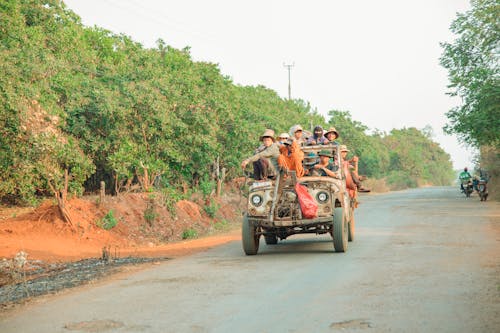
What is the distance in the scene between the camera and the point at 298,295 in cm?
814

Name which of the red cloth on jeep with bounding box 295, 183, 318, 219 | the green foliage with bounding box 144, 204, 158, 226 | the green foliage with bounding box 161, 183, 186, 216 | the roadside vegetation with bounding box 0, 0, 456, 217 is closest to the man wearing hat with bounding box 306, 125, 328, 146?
the red cloth on jeep with bounding box 295, 183, 318, 219

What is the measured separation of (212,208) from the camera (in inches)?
973

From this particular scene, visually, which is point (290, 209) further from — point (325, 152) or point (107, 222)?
point (107, 222)

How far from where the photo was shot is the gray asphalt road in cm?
666

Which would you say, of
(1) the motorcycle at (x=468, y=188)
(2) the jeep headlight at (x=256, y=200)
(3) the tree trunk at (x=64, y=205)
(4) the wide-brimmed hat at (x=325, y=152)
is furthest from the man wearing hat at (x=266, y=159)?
(1) the motorcycle at (x=468, y=188)

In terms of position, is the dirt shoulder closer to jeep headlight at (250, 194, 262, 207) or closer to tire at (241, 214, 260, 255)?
tire at (241, 214, 260, 255)

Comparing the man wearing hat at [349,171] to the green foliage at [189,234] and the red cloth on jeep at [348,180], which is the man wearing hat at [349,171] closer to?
the red cloth on jeep at [348,180]

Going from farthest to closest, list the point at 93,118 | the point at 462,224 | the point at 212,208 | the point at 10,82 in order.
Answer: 1. the point at 212,208
2. the point at 93,118
3. the point at 462,224
4. the point at 10,82

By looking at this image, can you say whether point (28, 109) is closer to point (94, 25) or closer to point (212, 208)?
point (212, 208)

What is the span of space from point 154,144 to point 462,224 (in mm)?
9854

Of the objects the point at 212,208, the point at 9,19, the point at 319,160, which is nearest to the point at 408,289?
the point at 319,160

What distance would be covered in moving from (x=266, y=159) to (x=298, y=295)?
16.3 ft

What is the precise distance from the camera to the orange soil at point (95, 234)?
16.0 metres

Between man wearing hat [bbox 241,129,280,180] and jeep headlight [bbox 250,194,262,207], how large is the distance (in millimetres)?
769
